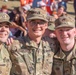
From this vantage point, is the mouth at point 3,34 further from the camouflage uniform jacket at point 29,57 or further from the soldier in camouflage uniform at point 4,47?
the camouflage uniform jacket at point 29,57

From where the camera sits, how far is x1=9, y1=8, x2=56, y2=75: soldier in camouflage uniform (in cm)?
474

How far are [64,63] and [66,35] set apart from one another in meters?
0.47

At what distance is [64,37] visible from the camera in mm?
4680

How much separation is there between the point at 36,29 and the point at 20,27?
12.9ft

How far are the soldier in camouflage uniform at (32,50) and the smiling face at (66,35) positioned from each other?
24 centimetres

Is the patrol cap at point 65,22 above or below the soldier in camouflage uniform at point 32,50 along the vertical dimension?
above

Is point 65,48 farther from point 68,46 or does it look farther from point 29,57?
point 29,57

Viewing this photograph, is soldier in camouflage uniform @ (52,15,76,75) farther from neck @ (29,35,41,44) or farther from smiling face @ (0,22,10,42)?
smiling face @ (0,22,10,42)

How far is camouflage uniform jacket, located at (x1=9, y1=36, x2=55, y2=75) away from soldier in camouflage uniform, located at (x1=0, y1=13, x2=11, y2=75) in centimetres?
9

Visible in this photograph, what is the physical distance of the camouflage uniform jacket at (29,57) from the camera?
4797 mm

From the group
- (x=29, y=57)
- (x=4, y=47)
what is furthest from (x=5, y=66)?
(x=29, y=57)

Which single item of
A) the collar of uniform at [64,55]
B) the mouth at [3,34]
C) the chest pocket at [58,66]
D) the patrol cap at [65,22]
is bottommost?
the chest pocket at [58,66]

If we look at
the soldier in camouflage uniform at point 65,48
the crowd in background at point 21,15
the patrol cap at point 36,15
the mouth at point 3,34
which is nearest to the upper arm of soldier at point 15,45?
the mouth at point 3,34

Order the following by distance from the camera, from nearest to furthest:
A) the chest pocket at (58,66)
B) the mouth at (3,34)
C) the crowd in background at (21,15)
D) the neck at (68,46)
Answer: the mouth at (3,34)
the neck at (68,46)
the chest pocket at (58,66)
the crowd in background at (21,15)
